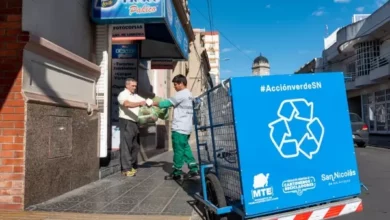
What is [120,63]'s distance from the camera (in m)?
9.16

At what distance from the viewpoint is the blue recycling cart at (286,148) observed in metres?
3.49

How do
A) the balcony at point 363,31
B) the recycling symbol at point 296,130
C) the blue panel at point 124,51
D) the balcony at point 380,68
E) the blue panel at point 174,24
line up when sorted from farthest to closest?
the balcony at point 363,31 → the balcony at point 380,68 → the blue panel at point 124,51 → the blue panel at point 174,24 → the recycling symbol at point 296,130

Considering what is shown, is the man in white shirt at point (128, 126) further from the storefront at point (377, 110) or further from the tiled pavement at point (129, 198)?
the storefront at point (377, 110)

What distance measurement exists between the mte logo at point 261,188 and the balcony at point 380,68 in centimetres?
2507

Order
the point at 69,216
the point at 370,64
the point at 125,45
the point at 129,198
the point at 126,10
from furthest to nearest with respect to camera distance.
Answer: the point at 370,64 → the point at 125,45 → the point at 126,10 → the point at 129,198 → the point at 69,216

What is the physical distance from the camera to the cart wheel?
3914 millimetres

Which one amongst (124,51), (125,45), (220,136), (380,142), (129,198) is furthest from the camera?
(380,142)

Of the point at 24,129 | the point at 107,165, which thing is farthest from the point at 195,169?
the point at 24,129

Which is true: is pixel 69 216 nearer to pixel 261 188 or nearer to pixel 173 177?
pixel 261 188

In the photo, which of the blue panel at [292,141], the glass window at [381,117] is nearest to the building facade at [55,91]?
the blue panel at [292,141]

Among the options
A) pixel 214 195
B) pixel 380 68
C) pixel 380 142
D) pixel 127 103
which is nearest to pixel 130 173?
pixel 127 103

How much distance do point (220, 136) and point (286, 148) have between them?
2.52 ft

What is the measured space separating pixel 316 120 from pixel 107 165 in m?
4.75

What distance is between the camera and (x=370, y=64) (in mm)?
29906
